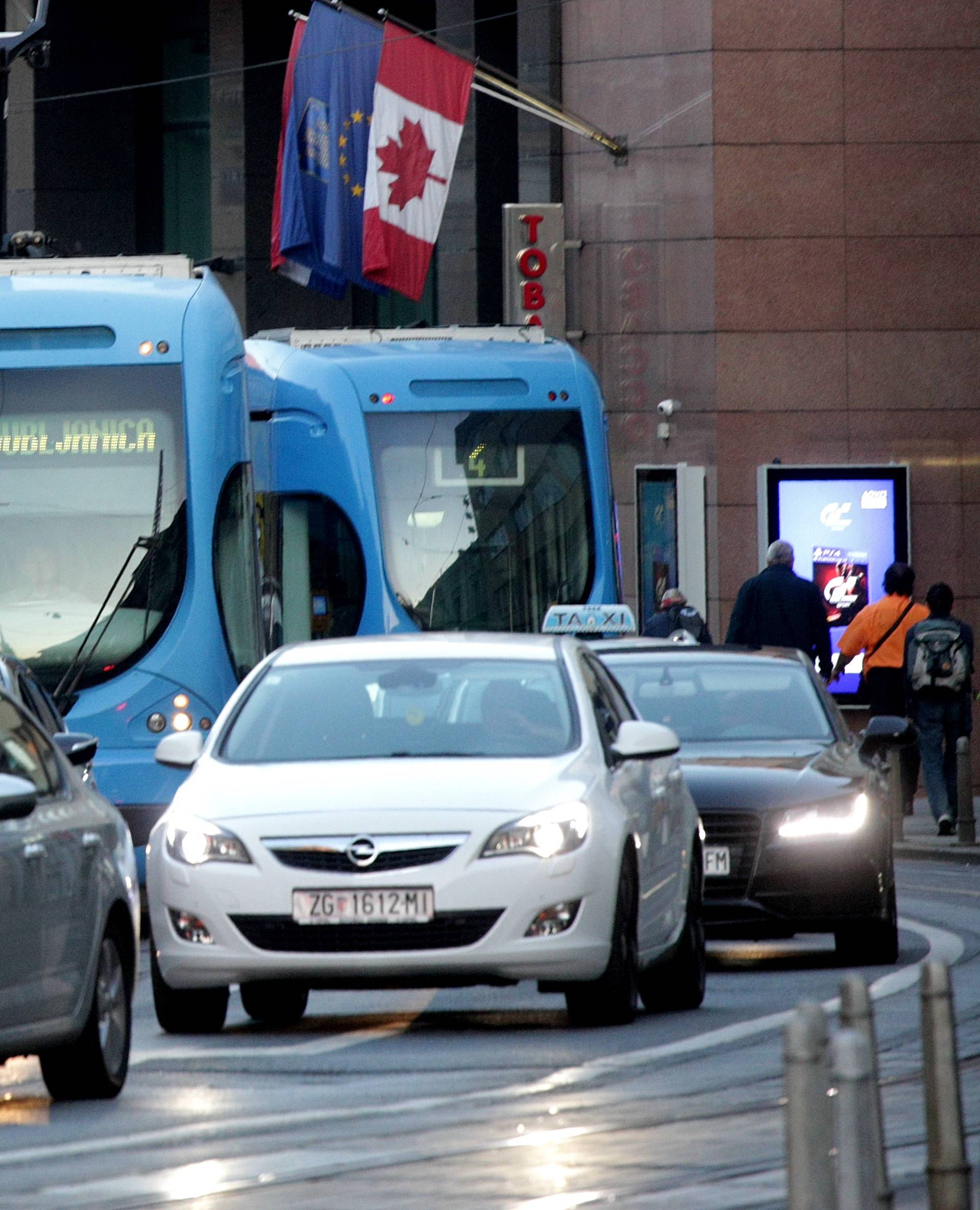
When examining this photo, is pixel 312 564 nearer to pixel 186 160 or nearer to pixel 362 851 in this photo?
pixel 362 851

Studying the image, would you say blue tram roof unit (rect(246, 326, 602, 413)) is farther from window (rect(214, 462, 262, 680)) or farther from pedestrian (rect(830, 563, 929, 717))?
pedestrian (rect(830, 563, 929, 717))

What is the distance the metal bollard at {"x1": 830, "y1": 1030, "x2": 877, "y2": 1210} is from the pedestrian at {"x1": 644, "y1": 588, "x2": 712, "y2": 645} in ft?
67.8

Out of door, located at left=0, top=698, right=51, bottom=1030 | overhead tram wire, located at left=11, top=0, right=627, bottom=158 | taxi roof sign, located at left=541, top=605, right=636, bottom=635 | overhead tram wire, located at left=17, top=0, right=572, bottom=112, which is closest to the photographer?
door, located at left=0, top=698, right=51, bottom=1030

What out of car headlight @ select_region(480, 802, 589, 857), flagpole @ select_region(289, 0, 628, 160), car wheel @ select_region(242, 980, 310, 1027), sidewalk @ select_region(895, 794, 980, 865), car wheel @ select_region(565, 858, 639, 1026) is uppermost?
flagpole @ select_region(289, 0, 628, 160)

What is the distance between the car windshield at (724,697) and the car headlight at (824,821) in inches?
39.2

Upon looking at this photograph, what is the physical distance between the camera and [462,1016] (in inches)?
463

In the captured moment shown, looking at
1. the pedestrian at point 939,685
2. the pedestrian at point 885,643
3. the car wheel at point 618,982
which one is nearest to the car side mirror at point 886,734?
the car wheel at point 618,982

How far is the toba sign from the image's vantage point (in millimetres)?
30000

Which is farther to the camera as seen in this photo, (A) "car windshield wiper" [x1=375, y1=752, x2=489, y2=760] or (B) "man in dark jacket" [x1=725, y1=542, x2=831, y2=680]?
(B) "man in dark jacket" [x1=725, y1=542, x2=831, y2=680]

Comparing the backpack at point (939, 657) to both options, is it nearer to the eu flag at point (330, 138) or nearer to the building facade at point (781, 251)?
the building facade at point (781, 251)

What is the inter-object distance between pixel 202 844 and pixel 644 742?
1.69m

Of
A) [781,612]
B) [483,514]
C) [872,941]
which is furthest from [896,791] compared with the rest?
[872,941]

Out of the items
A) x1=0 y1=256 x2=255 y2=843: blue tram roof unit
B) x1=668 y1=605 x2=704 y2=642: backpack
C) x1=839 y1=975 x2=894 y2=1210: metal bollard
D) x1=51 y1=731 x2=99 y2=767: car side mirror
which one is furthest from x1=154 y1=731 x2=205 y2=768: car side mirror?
x1=668 y1=605 x2=704 y2=642: backpack

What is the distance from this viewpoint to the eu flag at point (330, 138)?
2820 cm
